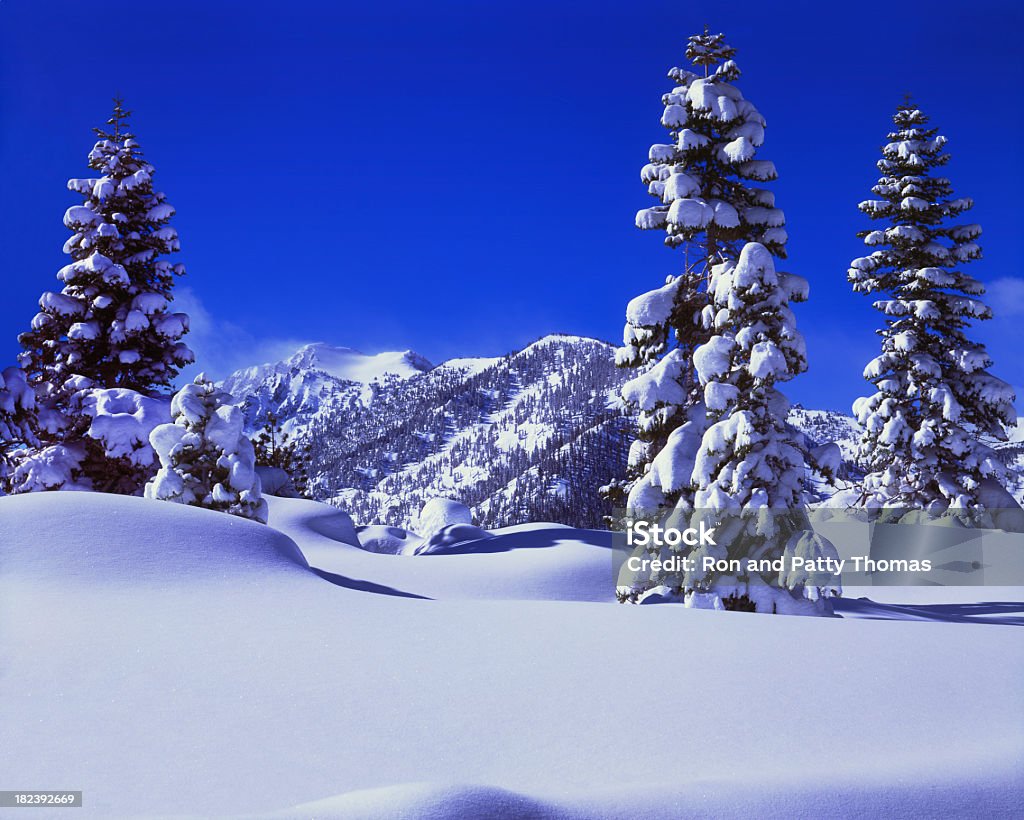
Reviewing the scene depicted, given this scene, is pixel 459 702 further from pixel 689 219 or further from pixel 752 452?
pixel 689 219

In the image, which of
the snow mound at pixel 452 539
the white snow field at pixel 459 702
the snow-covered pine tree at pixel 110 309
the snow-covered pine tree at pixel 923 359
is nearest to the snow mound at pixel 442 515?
the snow mound at pixel 452 539

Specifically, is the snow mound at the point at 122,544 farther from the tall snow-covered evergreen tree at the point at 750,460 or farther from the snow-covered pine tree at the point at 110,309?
the snow-covered pine tree at the point at 110,309

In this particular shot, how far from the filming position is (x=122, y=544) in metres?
9.25

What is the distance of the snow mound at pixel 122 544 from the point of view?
8648 millimetres

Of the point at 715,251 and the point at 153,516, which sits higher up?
the point at 715,251

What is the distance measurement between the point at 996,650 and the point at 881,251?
1682 cm

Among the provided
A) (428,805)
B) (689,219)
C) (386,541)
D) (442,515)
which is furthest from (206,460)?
(428,805)

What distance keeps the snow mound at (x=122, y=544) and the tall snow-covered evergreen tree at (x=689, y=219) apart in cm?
650

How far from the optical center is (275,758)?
4.67 metres

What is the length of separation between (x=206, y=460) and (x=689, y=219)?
38.3 ft

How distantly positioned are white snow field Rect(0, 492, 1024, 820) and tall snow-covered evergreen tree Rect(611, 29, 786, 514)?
573 centimetres

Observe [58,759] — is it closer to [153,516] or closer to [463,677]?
[463,677]

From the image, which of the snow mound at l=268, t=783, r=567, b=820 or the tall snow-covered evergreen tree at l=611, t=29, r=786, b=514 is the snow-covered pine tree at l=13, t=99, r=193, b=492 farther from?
the snow mound at l=268, t=783, r=567, b=820

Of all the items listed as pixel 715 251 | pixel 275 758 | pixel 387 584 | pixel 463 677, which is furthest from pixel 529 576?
pixel 275 758
